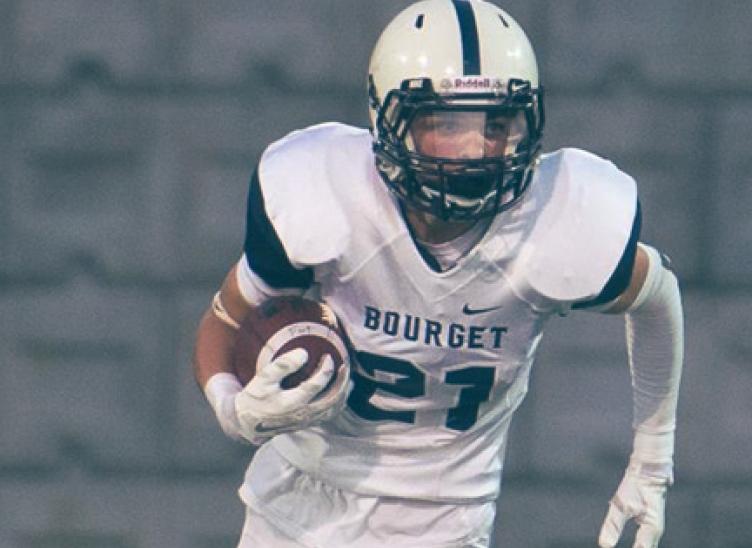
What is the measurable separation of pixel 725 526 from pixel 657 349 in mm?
1202

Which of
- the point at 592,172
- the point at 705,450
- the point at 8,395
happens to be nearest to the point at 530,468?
the point at 705,450

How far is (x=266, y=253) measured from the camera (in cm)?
302

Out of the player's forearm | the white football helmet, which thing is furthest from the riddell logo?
the player's forearm

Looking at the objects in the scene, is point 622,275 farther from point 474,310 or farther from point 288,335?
point 288,335

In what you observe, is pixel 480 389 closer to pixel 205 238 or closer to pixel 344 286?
pixel 344 286

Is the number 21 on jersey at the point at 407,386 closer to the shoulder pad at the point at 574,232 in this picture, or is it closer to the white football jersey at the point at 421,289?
the white football jersey at the point at 421,289

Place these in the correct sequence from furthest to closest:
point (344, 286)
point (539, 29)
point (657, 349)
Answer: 1. point (539, 29)
2. point (657, 349)
3. point (344, 286)

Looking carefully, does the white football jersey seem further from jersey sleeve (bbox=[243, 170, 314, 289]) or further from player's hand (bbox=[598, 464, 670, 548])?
player's hand (bbox=[598, 464, 670, 548])

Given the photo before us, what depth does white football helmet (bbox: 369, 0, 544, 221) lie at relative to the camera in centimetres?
287

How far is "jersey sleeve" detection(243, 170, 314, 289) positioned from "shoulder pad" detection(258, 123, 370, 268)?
14mm

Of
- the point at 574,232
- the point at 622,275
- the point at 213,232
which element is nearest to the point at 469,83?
the point at 574,232

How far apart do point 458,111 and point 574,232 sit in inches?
9.7

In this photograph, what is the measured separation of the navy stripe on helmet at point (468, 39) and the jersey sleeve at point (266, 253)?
34 centimetres

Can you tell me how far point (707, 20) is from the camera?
4230mm
